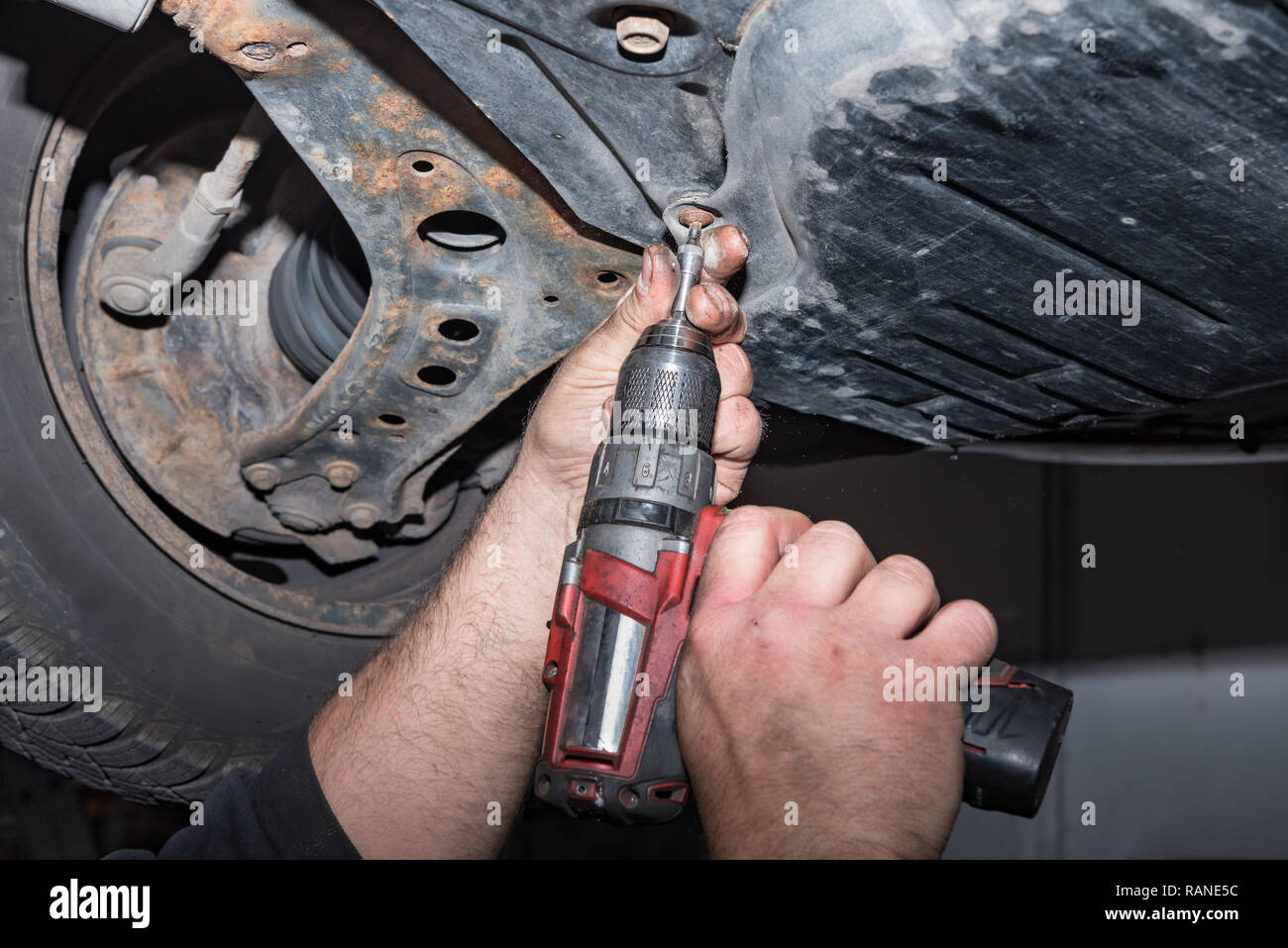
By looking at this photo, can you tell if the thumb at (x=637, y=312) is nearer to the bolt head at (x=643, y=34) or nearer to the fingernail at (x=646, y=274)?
the fingernail at (x=646, y=274)

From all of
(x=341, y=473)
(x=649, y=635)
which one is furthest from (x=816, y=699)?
(x=341, y=473)

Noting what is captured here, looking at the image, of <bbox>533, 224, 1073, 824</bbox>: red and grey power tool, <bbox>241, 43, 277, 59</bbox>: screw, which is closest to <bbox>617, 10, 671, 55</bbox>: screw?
<bbox>533, 224, 1073, 824</bbox>: red and grey power tool

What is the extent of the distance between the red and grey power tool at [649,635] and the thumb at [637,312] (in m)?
0.05

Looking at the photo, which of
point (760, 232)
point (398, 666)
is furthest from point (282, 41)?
point (398, 666)

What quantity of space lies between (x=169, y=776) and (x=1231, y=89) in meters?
1.27

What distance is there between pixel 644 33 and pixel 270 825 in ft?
2.74

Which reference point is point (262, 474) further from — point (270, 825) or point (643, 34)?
point (643, 34)

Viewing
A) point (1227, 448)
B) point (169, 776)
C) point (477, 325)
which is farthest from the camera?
point (1227, 448)

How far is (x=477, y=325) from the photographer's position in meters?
1.13

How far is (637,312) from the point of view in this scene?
0.92 metres

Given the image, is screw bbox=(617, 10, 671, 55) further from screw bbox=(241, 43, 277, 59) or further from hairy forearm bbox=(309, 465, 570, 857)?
hairy forearm bbox=(309, 465, 570, 857)
